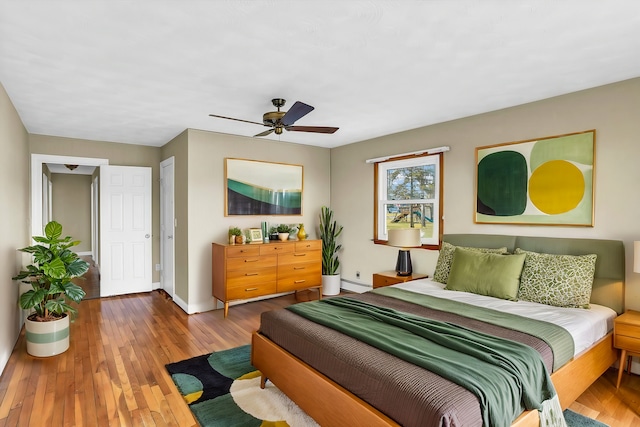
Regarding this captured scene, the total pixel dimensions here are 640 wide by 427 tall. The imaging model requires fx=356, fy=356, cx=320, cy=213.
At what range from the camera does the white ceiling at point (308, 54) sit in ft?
6.33

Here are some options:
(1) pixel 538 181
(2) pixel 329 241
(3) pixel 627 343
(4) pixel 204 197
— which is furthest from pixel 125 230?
(3) pixel 627 343

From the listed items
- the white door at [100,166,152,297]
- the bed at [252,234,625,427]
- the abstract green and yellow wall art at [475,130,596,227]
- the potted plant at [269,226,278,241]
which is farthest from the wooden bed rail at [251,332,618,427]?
the white door at [100,166,152,297]

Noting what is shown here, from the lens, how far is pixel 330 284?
561 centimetres

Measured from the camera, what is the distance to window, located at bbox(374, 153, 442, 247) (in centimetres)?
443

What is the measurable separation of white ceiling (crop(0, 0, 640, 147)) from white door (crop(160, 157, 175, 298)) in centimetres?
157

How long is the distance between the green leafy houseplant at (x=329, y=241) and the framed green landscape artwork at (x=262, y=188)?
0.45m

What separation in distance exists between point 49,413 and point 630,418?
3.89 metres

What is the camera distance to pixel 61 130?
4.69 meters

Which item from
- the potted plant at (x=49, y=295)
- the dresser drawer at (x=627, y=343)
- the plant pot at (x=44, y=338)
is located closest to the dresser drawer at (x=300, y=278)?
the potted plant at (x=49, y=295)

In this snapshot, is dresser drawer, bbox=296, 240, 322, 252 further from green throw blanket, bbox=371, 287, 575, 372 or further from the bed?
green throw blanket, bbox=371, 287, 575, 372

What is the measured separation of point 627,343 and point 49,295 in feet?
16.4

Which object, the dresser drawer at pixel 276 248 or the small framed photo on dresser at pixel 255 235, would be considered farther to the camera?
the small framed photo on dresser at pixel 255 235

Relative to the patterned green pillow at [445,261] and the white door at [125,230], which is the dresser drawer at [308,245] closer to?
the patterned green pillow at [445,261]

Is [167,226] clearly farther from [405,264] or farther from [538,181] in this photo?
[538,181]
